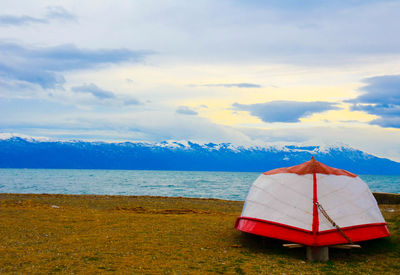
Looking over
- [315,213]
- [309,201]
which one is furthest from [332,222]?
[309,201]

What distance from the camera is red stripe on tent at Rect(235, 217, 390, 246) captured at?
10.3 meters

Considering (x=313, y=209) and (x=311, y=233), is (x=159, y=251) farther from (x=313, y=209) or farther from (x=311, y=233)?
(x=313, y=209)

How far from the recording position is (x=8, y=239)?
41.6 feet

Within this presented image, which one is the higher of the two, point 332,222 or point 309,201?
point 309,201

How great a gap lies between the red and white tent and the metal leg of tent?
265mm

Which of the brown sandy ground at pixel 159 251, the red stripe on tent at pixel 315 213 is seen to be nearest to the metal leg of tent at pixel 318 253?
the brown sandy ground at pixel 159 251

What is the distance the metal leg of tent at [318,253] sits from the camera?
10367 mm

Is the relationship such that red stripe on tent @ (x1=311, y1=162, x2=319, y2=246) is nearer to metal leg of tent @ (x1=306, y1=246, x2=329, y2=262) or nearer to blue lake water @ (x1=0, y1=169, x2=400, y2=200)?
metal leg of tent @ (x1=306, y1=246, x2=329, y2=262)

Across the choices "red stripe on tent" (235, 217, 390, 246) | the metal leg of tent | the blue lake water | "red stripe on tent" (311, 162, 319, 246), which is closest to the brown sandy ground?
the metal leg of tent

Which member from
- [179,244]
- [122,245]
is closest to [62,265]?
[122,245]

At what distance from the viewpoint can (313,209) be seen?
10805 mm

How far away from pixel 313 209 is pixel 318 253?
1.21 meters

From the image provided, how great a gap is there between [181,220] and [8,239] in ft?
24.9

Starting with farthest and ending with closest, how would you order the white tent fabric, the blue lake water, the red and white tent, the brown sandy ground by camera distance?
the blue lake water → the white tent fabric → the red and white tent → the brown sandy ground
